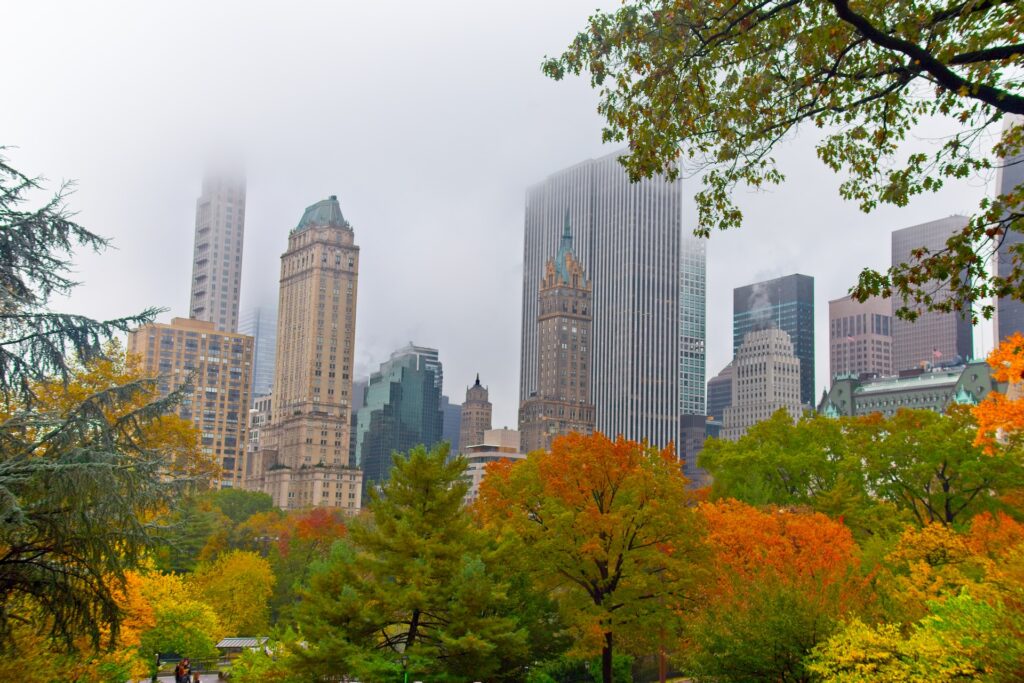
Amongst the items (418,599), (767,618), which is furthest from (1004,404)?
(418,599)

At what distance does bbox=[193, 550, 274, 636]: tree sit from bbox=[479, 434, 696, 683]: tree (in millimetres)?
27124

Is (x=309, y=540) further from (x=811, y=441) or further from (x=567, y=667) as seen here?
(x=567, y=667)

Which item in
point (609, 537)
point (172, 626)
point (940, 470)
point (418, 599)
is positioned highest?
point (940, 470)

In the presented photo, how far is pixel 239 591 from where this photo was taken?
62.3 metres

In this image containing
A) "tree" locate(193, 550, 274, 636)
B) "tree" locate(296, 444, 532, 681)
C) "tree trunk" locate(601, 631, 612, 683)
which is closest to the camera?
"tree" locate(296, 444, 532, 681)

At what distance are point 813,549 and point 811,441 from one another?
24630mm

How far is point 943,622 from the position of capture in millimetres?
20312

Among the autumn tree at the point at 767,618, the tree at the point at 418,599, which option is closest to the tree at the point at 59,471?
the tree at the point at 418,599

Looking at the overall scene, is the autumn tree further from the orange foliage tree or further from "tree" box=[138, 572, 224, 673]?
"tree" box=[138, 572, 224, 673]

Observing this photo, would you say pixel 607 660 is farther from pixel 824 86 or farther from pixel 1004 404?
pixel 824 86

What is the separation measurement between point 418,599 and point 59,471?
558 inches

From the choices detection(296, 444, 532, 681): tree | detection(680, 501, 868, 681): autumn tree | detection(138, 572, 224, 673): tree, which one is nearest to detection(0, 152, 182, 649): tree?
detection(296, 444, 532, 681): tree

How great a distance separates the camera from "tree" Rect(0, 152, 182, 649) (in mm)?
17234

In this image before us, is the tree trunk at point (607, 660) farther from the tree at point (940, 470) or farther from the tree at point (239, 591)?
the tree at point (239, 591)
